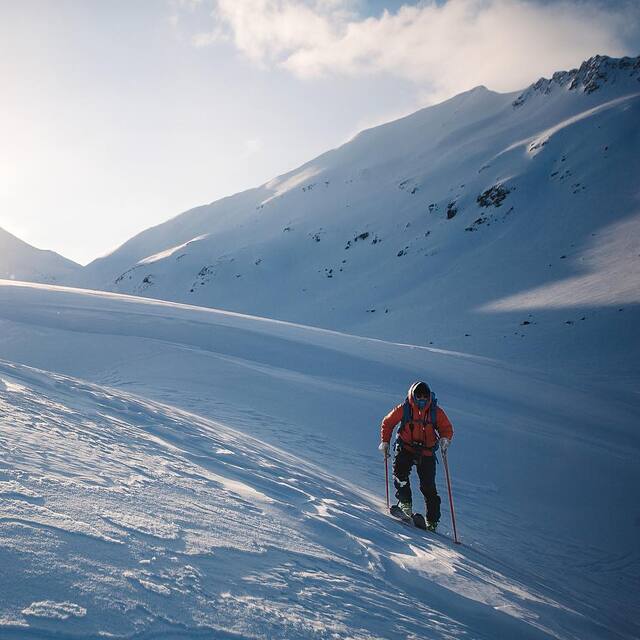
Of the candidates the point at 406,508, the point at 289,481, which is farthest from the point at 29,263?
the point at 406,508

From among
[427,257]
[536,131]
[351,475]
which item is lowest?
[351,475]

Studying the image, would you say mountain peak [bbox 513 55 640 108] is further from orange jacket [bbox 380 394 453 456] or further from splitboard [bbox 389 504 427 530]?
splitboard [bbox 389 504 427 530]

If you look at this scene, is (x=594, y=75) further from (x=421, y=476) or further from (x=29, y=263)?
(x=29, y=263)

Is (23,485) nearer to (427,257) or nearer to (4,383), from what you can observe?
(4,383)

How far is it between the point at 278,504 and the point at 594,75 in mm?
105203

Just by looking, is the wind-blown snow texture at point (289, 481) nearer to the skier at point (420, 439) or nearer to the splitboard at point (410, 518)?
the splitboard at point (410, 518)

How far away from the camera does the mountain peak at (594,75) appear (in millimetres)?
79269

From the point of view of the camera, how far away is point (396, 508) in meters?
5.77

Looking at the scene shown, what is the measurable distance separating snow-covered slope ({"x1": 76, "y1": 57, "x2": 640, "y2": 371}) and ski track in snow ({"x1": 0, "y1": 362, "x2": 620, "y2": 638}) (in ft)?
83.9

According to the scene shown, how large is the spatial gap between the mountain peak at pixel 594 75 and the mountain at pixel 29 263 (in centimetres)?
13375

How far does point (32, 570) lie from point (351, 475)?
566 centimetres

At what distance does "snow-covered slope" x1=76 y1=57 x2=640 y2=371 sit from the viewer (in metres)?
35.5

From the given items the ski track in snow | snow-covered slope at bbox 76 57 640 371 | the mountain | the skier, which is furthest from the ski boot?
the mountain

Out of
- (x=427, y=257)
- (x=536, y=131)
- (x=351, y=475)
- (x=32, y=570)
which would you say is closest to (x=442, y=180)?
(x=536, y=131)
